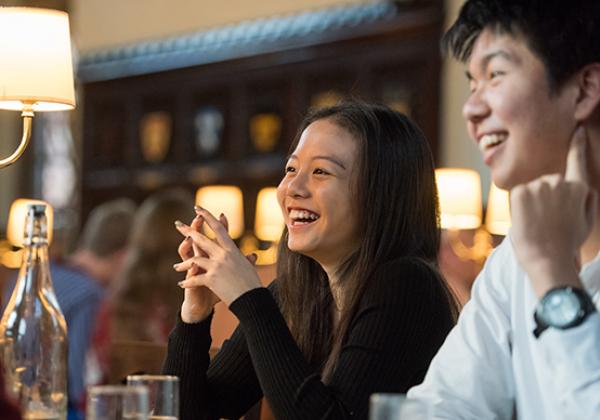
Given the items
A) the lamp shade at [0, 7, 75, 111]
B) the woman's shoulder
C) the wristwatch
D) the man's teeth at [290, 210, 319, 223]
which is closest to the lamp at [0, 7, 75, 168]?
the lamp shade at [0, 7, 75, 111]

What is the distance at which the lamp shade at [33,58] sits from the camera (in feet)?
8.93

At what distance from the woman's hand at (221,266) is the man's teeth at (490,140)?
0.69m

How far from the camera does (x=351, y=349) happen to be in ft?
8.12

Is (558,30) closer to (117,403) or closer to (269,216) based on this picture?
(117,403)

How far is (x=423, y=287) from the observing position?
100 inches

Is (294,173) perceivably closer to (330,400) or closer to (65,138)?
(330,400)

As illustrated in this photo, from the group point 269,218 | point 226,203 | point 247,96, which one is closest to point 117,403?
point 269,218

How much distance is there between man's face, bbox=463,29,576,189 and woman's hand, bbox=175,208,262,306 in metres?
0.67

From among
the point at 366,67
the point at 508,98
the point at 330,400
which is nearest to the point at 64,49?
the point at 330,400

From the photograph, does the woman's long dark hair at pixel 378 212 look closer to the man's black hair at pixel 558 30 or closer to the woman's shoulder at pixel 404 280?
the woman's shoulder at pixel 404 280

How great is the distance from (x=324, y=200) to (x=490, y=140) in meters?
0.77

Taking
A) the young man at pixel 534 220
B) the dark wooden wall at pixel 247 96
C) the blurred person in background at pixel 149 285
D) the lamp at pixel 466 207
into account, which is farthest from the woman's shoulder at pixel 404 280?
the dark wooden wall at pixel 247 96

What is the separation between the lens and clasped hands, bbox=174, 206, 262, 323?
96.9 inches

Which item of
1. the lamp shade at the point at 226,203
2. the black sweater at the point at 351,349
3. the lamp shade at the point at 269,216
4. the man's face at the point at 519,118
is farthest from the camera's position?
the lamp shade at the point at 226,203
